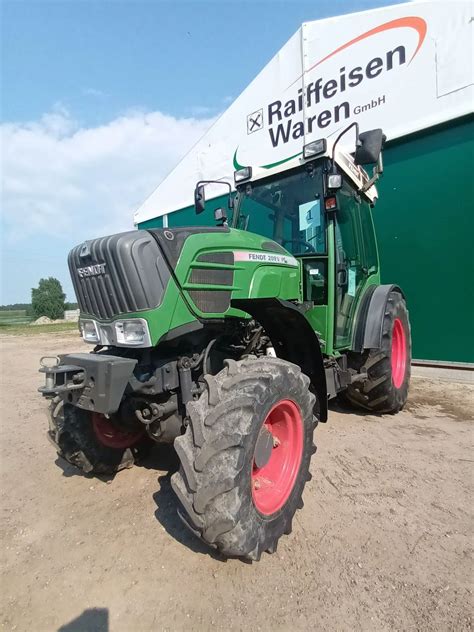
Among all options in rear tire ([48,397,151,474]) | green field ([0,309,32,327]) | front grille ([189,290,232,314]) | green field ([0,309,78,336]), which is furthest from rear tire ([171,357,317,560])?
green field ([0,309,32,327])

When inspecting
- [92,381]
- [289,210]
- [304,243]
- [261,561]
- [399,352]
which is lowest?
[261,561]

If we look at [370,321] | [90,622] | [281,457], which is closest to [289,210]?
[370,321]

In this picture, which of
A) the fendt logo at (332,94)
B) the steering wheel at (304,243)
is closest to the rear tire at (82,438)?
the steering wheel at (304,243)

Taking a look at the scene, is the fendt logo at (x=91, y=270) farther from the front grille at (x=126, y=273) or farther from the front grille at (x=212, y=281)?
the front grille at (x=212, y=281)

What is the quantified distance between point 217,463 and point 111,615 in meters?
0.81

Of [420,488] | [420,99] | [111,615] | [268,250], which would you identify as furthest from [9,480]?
[420,99]

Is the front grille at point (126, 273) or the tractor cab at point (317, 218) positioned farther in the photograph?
the tractor cab at point (317, 218)

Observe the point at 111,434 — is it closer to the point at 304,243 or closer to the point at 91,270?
the point at 91,270

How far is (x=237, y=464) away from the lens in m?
1.91

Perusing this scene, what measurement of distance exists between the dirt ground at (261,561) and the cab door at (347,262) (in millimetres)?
1119

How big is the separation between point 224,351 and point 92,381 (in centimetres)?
103

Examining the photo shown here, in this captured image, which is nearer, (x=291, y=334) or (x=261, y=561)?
(x=261, y=561)

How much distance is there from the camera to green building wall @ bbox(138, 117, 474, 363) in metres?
5.86

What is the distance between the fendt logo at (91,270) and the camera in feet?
7.38
